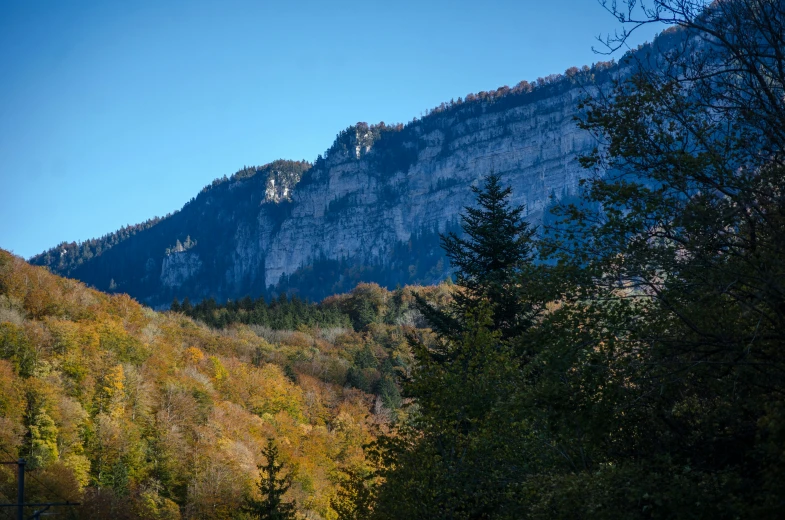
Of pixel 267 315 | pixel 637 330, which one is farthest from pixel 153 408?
pixel 267 315

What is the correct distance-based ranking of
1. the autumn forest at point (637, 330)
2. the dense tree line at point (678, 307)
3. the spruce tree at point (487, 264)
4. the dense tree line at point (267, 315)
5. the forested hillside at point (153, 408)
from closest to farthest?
1. the dense tree line at point (678, 307)
2. the autumn forest at point (637, 330)
3. the spruce tree at point (487, 264)
4. the forested hillside at point (153, 408)
5. the dense tree line at point (267, 315)

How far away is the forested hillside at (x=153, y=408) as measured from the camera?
48062 millimetres

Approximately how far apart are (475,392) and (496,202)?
852cm

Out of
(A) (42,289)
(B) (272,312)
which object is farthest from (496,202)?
(B) (272,312)

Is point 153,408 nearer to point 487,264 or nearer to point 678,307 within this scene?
point 487,264

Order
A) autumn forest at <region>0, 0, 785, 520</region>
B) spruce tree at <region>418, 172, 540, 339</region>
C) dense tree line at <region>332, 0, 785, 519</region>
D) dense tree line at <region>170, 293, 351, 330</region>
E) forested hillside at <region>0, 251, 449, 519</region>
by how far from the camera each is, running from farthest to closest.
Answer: dense tree line at <region>170, 293, 351, 330</region> → forested hillside at <region>0, 251, 449, 519</region> → spruce tree at <region>418, 172, 540, 339</region> → autumn forest at <region>0, 0, 785, 520</region> → dense tree line at <region>332, 0, 785, 519</region>

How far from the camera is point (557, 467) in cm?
1201

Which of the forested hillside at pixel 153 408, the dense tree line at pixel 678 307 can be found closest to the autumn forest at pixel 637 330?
the dense tree line at pixel 678 307

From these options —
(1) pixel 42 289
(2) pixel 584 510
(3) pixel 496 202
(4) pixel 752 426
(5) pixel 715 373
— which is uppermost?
(1) pixel 42 289

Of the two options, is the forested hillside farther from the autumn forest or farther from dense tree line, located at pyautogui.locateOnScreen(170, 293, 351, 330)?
dense tree line, located at pyautogui.locateOnScreen(170, 293, 351, 330)

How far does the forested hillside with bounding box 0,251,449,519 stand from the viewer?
48062 millimetres

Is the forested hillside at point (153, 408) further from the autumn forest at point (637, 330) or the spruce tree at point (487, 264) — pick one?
the autumn forest at point (637, 330)

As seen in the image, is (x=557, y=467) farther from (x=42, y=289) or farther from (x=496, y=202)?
(x=42, y=289)

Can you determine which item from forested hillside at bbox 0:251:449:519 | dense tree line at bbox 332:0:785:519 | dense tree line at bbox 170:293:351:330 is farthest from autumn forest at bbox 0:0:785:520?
dense tree line at bbox 170:293:351:330
